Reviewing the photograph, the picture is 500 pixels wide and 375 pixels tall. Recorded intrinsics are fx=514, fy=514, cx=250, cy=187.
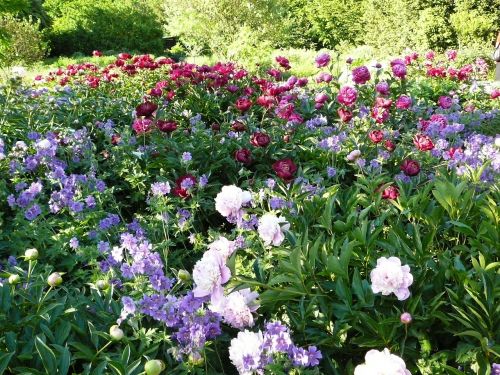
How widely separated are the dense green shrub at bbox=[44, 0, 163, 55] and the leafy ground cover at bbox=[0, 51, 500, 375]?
62.4ft

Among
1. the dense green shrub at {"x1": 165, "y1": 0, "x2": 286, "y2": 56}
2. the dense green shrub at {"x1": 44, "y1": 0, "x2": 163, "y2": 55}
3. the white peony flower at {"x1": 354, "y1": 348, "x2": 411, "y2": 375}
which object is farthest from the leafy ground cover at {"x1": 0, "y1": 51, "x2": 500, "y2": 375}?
the dense green shrub at {"x1": 44, "y1": 0, "x2": 163, "y2": 55}

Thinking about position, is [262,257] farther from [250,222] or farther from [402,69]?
[402,69]

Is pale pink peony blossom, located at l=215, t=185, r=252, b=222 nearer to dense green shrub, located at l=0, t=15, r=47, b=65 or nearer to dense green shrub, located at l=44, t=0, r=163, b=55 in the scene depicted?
dense green shrub, located at l=0, t=15, r=47, b=65

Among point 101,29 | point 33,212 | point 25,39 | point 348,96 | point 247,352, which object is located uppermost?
point 247,352

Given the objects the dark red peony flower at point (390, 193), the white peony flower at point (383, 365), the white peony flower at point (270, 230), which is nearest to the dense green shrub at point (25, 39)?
the dark red peony flower at point (390, 193)

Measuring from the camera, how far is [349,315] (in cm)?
150

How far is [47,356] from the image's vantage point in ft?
4.26

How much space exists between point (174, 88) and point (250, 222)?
3353 millimetres

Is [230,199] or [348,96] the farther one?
[348,96]

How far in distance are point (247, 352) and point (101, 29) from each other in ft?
72.1

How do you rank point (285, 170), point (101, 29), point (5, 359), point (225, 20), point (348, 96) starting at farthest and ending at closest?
1. point (101, 29)
2. point (225, 20)
3. point (348, 96)
4. point (285, 170)
5. point (5, 359)

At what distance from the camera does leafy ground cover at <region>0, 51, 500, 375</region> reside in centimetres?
134

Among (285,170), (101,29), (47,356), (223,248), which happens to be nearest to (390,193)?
(285,170)

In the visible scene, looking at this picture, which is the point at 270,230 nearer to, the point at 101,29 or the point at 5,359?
the point at 5,359
